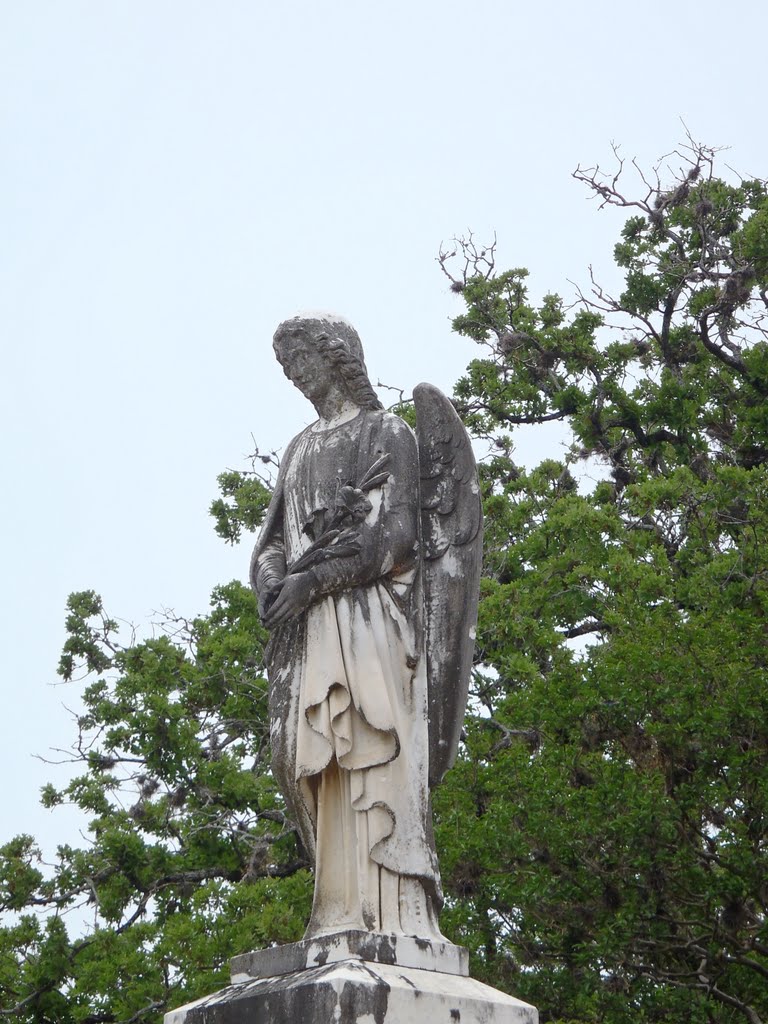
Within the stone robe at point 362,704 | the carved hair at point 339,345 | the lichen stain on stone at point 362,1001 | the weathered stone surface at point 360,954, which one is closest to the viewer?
the lichen stain on stone at point 362,1001

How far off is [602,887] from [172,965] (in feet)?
13.1

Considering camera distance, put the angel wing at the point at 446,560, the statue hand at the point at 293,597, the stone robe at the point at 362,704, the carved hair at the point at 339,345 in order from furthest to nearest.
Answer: the carved hair at the point at 339,345 < the angel wing at the point at 446,560 < the statue hand at the point at 293,597 < the stone robe at the point at 362,704

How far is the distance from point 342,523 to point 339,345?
2.54 feet

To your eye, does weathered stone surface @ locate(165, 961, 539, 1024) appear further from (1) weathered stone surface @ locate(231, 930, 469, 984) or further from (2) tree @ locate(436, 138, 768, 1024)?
(2) tree @ locate(436, 138, 768, 1024)

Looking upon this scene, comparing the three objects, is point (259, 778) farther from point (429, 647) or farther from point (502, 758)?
point (429, 647)

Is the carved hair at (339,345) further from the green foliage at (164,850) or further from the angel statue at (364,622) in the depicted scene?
the green foliage at (164,850)

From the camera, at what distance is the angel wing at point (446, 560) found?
5820 mm

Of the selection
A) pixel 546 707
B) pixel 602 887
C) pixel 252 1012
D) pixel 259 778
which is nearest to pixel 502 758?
pixel 546 707

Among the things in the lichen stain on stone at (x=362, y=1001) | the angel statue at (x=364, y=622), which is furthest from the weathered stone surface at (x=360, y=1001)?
the angel statue at (x=364, y=622)

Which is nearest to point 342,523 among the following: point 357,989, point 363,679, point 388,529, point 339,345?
point 388,529

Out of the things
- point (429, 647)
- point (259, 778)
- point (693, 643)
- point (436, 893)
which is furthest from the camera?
point (259, 778)

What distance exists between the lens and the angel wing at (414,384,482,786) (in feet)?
19.1

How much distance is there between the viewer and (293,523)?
6.08 meters

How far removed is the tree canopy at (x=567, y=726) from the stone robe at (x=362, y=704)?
5.79m
